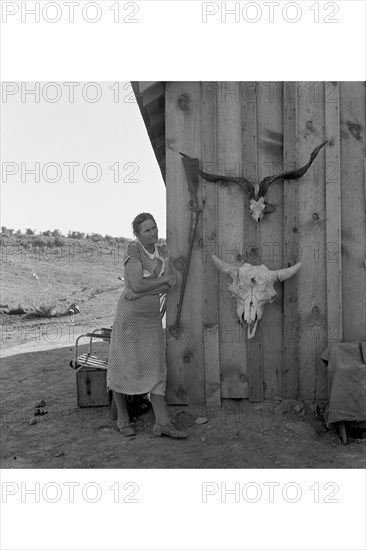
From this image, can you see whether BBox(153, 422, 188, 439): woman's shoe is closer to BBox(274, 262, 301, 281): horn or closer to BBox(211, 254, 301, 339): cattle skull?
BBox(211, 254, 301, 339): cattle skull

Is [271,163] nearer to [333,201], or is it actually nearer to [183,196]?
[333,201]

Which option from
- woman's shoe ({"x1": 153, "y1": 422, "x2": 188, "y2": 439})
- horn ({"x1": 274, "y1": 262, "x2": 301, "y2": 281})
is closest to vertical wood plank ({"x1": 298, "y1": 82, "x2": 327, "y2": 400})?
horn ({"x1": 274, "y1": 262, "x2": 301, "y2": 281})

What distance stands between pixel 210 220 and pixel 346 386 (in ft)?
6.69

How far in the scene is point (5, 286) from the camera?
17.7m

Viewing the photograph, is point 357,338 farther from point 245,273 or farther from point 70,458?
point 70,458

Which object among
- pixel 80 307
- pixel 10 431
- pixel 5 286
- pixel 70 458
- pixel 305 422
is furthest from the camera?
pixel 5 286

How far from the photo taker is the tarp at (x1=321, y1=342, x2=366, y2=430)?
15.1 ft

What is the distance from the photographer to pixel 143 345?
4.83 m

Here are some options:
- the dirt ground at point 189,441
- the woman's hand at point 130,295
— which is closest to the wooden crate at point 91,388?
the dirt ground at point 189,441

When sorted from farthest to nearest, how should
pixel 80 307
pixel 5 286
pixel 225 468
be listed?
pixel 5 286
pixel 80 307
pixel 225 468

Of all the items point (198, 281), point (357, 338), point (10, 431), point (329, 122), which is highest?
point (329, 122)

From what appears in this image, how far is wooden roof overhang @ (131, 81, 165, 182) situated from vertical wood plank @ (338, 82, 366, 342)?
1861mm

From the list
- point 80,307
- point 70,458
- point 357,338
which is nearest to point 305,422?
point 357,338

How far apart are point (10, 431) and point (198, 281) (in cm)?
241
